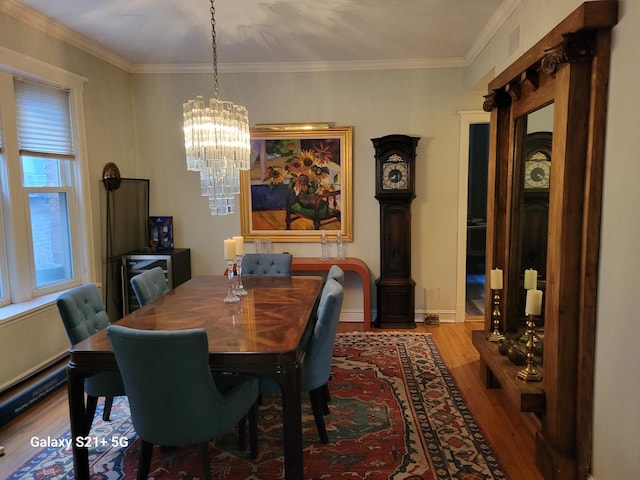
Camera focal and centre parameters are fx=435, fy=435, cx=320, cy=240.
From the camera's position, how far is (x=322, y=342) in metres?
2.41

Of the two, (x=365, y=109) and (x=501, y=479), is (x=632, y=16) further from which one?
(x=365, y=109)

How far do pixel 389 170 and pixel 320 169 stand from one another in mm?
754

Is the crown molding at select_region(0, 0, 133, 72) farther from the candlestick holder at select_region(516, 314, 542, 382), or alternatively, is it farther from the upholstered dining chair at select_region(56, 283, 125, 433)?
the candlestick holder at select_region(516, 314, 542, 382)

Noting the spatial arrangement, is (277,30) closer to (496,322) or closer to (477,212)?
(496,322)

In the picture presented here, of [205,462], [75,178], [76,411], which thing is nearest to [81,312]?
[76,411]

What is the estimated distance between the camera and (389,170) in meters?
4.63

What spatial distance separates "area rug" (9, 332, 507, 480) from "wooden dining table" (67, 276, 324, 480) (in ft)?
1.11

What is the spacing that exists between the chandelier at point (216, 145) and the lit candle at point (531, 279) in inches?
79.6

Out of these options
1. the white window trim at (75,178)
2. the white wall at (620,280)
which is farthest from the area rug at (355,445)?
the white window trim at (75,178)

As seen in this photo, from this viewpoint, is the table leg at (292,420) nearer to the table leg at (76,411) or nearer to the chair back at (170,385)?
the chair back at (170,385)

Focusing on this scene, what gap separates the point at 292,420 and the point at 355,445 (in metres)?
0.71

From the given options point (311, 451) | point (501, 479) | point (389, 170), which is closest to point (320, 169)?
point (389, 170)

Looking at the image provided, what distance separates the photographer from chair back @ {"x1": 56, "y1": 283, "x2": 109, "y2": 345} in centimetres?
236

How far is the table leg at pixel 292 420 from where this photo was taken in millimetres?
1969
